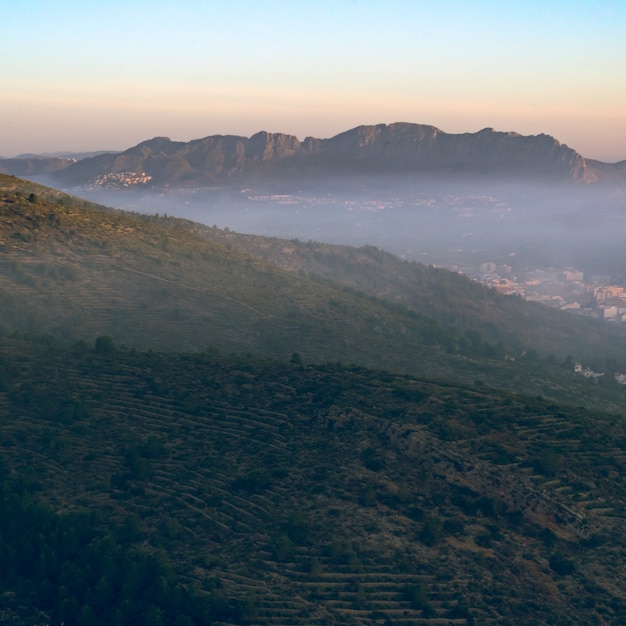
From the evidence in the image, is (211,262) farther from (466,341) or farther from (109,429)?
(109,429)

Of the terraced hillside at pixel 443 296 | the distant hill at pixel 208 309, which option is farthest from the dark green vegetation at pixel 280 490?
the terraced hillside at pixel 443 296

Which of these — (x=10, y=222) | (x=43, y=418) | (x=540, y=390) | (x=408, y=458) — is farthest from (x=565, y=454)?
(x=10, y=222)

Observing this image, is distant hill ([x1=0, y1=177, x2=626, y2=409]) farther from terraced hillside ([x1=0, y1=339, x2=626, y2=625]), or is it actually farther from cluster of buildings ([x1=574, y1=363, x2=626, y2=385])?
terraced hillside ([x1=0, y1=339, x2=626, y2=625])

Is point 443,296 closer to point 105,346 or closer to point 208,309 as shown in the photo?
point 208,309

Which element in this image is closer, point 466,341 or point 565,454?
point 565,454

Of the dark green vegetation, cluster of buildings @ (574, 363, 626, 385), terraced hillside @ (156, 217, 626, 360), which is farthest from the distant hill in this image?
cluster of buildings @ (574, 363, 626, 385)
